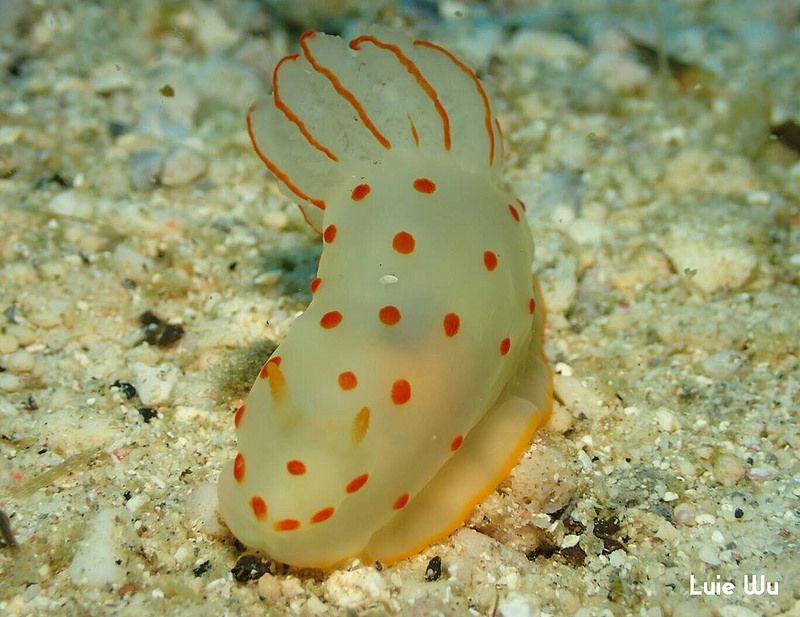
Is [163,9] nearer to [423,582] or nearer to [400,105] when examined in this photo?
[400,105]

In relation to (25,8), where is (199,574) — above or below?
below

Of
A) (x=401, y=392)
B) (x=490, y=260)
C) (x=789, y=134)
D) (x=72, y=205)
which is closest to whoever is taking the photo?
(x=401, y=392)

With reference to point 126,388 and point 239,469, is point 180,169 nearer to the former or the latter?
point 126,388

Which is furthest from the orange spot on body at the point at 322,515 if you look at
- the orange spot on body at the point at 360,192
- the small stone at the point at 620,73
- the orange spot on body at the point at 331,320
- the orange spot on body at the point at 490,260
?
the small stone at the point at 620,73

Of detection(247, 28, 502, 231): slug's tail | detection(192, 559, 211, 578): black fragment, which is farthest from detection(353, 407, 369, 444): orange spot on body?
detection(247, 28, 502, 231): slug's tail

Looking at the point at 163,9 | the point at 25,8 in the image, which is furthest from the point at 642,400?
the point at 25,8

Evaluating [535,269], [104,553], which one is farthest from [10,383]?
[535,269]
